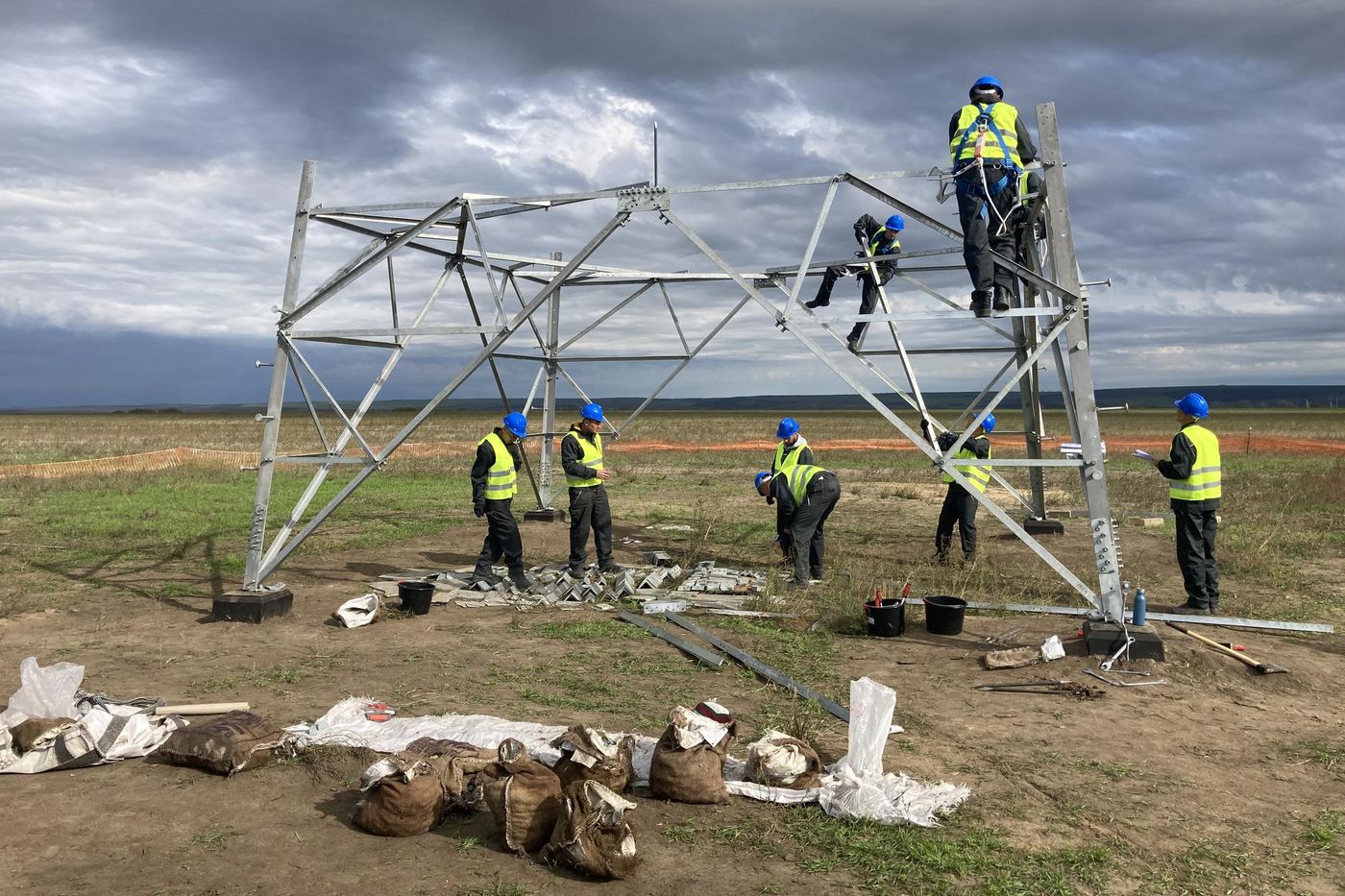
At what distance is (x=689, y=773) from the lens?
17.2ft

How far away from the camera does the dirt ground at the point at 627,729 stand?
4609 millimetres

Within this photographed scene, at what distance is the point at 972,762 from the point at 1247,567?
8.44m

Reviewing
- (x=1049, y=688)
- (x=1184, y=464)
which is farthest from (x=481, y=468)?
(x=1184, y=464)

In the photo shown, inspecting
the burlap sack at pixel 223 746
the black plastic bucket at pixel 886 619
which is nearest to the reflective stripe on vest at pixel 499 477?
the black plastic bucket at pixel 886 619

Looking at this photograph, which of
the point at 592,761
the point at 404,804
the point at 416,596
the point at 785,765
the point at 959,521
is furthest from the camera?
the point at 959,521

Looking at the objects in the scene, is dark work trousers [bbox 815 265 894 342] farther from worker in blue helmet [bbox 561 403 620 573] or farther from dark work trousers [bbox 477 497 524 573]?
dark work trousers [bbox 477 497 524 573]

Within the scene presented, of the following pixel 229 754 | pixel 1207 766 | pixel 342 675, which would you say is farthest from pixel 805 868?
pixel 342 675

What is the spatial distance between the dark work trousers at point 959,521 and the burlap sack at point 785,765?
7327 mm

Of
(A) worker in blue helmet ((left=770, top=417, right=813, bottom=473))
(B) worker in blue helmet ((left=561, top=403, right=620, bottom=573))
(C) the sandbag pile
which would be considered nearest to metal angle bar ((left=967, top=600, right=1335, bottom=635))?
(A) worker in blue helmet ((left=770, top=417, right=813, bottom=473))

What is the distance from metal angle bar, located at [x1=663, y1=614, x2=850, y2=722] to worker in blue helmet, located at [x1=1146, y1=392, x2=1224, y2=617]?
4542 mm

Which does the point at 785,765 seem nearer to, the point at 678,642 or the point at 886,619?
the point at 678,642

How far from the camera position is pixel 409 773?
4930 mm

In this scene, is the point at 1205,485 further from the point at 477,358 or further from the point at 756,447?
the point at 756,447

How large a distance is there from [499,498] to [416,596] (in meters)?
1.54
